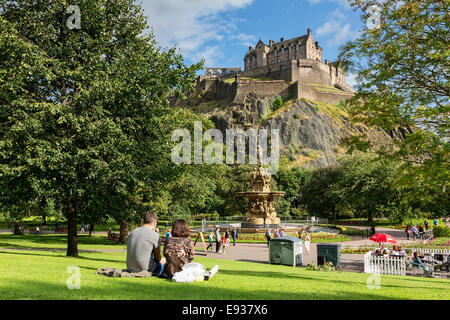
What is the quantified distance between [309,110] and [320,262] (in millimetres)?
96153

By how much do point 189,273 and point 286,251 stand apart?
31.3 ft

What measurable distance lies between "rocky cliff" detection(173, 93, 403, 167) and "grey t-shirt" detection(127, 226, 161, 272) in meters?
88.9

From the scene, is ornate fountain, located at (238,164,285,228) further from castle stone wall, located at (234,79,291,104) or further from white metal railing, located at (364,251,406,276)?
castle stone wall, located at (234,79,291,104)

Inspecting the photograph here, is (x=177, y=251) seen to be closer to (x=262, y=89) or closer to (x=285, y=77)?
(x=262, y=89)

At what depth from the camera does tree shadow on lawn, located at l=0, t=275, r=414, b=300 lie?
5.36 metres

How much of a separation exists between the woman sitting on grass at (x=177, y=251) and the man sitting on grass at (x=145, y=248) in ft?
0.75

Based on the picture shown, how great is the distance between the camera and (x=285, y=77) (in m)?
122

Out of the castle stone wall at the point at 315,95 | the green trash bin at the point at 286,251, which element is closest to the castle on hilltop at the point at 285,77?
the castle stone wall at the point at 315,95

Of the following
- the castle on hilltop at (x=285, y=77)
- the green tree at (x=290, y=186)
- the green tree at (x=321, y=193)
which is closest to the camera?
the green tree at (x=321, y=193)

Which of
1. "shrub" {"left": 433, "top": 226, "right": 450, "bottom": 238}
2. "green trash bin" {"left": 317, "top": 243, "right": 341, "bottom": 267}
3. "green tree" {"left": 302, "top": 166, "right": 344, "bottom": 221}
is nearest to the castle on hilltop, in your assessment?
"green tree" {"left": 302, "top": 166, "right": 344, "bottom": 221}

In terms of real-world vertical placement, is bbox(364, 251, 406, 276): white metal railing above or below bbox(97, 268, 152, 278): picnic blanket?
below

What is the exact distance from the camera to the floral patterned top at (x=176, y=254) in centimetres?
691

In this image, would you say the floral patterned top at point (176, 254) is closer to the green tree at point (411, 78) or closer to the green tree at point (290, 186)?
the green tree at point (411, 78)

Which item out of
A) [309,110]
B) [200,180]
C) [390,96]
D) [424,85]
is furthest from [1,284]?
[309,110]
